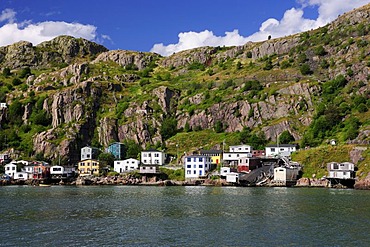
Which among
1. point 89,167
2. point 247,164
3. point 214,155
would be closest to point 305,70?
point 214,155

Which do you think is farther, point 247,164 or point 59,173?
point 59,173

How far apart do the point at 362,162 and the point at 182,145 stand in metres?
68.0

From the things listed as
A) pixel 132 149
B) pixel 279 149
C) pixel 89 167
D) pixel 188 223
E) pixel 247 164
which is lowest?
pixel 188 223

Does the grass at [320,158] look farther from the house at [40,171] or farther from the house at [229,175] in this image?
the house at [40,171]

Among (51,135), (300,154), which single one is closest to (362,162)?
(300,154)

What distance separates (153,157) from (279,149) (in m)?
43.0

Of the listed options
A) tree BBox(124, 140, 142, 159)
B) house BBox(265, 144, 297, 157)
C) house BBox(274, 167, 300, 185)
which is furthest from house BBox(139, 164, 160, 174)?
house BBox(274, 167, 300, 185)

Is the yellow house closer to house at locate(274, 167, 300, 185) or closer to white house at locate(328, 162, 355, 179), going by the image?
house at locate(274, 167, 300, 185)

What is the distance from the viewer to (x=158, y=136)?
178125mm

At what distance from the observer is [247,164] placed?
136m

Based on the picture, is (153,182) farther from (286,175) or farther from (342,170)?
(342,170)

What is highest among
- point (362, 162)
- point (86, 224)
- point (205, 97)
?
point (205, 97)

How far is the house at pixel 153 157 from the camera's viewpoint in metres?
155

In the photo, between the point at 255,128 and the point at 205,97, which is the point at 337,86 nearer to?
the point at 255,128
